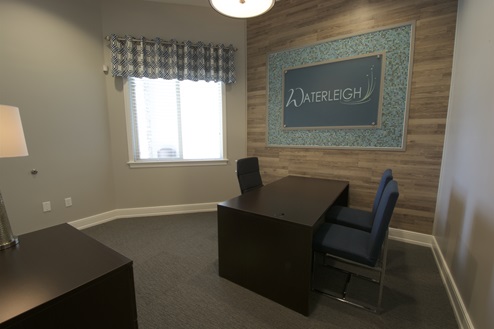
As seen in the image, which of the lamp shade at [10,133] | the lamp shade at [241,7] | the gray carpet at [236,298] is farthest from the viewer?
the lamp shade at [241,7]

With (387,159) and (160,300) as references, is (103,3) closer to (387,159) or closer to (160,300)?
(160,300)

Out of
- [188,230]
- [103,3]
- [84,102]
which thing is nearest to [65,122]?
[84,102]

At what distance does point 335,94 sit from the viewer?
300 cm

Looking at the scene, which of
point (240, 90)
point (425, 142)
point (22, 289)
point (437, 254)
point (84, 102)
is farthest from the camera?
point (240, 90)

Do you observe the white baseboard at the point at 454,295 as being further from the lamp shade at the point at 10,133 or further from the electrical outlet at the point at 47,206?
the electrical outlet at the point at 47,206

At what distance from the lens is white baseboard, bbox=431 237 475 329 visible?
5.06 feet

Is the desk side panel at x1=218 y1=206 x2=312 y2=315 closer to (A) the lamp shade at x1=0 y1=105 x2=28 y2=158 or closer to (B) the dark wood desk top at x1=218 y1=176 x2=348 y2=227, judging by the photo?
(B) the dark wood desk top at x1=218 y1=176 x2=348 y2=227

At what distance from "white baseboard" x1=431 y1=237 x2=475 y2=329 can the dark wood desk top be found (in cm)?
109

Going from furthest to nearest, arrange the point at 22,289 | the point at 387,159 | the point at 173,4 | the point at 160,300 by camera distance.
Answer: the point at 173,4 < the point at 387,159 < the point at 160,300 < the point at 22,289

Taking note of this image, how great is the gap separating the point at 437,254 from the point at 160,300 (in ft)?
8.91

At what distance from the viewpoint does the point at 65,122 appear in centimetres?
292

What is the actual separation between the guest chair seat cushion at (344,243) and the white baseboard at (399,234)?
73 centimetres

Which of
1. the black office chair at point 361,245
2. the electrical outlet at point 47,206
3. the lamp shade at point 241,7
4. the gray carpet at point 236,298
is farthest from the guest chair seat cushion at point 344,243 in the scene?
the electrical outlet at point 47,206

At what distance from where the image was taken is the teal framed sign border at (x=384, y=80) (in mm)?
2611
